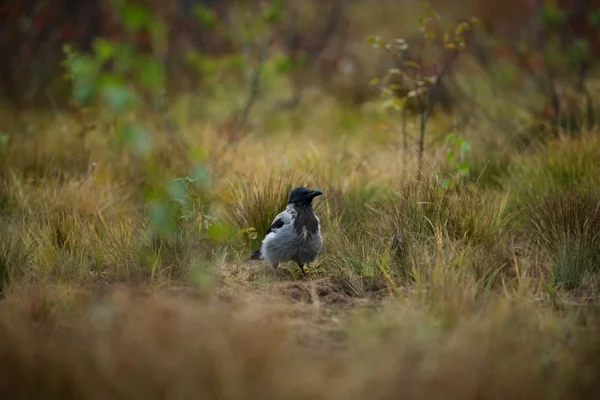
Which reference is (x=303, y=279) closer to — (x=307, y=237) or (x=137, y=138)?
(x=307, y=237)

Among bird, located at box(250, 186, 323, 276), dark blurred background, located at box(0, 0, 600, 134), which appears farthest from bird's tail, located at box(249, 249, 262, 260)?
dark blurred background, located at box(0, 0, 600, 134)

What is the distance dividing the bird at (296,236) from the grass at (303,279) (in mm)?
165

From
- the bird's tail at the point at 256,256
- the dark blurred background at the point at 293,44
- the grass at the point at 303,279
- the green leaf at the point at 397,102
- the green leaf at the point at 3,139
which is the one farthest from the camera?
the dark blurred background at the point at 293,44

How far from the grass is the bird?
0.16 metres

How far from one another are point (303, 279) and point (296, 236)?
38 cm

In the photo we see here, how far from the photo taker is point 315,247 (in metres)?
5.36

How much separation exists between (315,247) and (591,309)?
181 centimetres

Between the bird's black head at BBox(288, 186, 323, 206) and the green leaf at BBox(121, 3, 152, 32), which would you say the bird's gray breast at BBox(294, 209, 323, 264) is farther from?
the green leaf at BBox(121, 3, 152, 32)

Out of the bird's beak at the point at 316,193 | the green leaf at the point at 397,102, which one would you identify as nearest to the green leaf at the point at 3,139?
the bird's beak at the point at 316,193

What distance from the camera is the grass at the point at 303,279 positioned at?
3354 millimetres

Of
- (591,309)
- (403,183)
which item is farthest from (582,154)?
(591,309)

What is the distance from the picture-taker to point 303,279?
18.0 feet

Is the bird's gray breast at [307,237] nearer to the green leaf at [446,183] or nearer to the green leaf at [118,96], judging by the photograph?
the green leaf at [446,183]

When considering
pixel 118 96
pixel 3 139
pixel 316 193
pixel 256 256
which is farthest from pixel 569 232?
pixel 3 139
